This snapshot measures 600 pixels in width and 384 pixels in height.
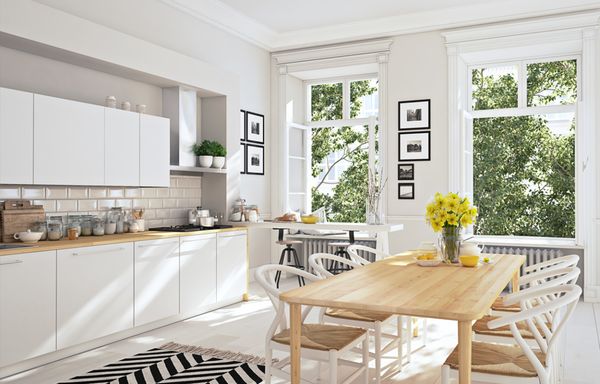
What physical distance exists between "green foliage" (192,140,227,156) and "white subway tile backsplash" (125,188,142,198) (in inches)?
33.7

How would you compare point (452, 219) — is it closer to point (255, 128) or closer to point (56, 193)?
point (56, 193)

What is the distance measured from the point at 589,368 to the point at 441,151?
3509 mm

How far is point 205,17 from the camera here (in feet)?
20.9

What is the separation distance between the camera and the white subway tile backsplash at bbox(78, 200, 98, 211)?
4.84m

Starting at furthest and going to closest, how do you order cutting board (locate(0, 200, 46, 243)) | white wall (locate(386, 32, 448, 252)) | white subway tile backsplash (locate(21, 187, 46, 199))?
1. white wall (locate(386, 32, 448, 252))
2. white subway tile backsplash (locate(21, 187, 46, 199))
3. cutting board (locate(0, 200, 46, 243))

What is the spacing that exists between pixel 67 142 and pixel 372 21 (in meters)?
4.37

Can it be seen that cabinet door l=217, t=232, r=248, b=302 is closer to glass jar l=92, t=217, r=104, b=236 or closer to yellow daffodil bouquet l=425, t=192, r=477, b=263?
glass jar l=92, t=217, r=104, b=236

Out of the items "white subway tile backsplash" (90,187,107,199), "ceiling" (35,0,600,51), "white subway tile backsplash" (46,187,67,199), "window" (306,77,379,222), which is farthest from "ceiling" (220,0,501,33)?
"white subway tile backsplash" (46,187,67,199)

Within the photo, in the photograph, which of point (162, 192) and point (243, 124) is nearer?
point (162, 192)

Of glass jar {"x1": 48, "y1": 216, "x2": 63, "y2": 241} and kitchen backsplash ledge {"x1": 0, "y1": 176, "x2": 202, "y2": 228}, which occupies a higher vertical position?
kitchen backsplash ledge {"x1": 0, "y1": 176, "x2": 202, "y2": 228}

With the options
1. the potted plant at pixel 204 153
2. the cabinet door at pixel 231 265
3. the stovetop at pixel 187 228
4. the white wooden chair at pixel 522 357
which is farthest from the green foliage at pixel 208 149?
the white wooden chair at pixel 522 357

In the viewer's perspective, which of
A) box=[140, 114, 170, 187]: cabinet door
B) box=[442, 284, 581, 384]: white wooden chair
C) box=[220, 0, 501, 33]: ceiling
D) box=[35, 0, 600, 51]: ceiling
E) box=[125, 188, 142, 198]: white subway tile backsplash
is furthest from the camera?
box=[220, 0, 501, 33]: ceiling

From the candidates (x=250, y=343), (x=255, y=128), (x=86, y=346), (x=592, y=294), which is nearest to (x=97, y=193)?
(x=86, y=346)

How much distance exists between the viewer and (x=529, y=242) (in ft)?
21.7
